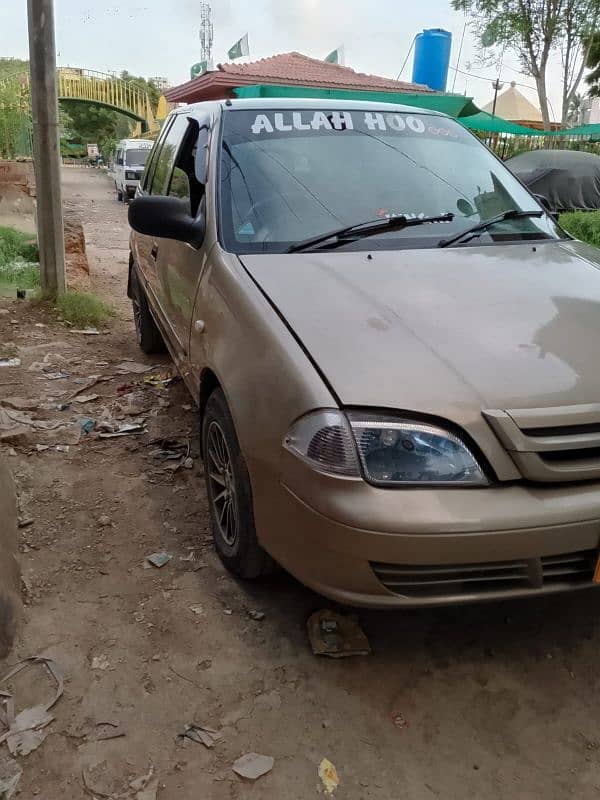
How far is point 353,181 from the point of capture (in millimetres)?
3121

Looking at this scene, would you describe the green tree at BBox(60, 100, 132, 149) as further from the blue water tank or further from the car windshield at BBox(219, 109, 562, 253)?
the car windshield at BBox(219, 109, 562, 253)

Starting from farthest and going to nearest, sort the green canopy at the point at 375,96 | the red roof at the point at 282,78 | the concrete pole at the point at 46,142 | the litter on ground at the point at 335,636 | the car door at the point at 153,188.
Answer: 1. the red roof at the point at 282,78
2. the green canopy at the point at 375,96
3. the concrete pole at the point at 46,142
4. the car door at the point at 153,188
5. the litter on ground at the point at 335,636

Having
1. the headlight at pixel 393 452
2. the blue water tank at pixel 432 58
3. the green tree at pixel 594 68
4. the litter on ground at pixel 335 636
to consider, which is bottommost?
the litter on ground at pixel 335 636

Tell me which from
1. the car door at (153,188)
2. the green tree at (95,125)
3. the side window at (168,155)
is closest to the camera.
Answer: the side window at (168,155)

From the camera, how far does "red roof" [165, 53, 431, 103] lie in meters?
12.3

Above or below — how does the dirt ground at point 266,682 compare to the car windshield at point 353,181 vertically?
below

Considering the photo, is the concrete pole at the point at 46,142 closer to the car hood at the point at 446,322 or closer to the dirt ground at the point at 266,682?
the dirt ground at the point at 266,682

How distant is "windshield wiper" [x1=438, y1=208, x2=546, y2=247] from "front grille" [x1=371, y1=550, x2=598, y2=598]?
1468mm

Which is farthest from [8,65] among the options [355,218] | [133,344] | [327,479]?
[327,479]

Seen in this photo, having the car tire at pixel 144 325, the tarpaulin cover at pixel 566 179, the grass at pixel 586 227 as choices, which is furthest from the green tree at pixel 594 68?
the car tire at pixel 144 325

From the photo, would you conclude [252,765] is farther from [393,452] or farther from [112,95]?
[112,95]

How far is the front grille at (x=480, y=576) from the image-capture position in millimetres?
1944

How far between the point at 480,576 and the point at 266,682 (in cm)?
80

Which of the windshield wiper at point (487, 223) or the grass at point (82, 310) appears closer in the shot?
the windshield wiper at point (487, 223)
